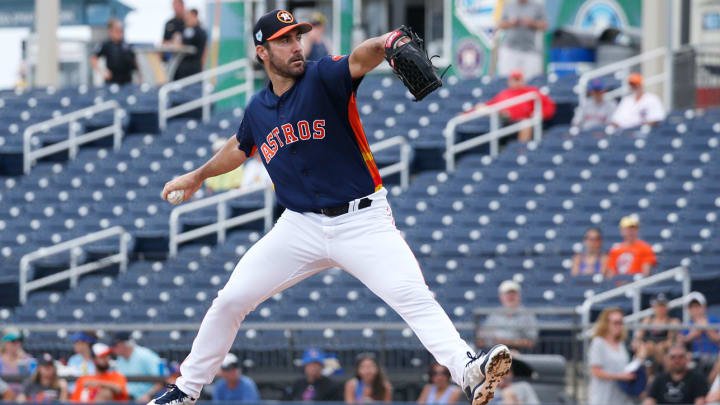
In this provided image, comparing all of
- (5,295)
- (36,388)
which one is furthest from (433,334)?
(5,295)

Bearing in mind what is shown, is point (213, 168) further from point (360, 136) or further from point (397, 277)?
point (397, 277)

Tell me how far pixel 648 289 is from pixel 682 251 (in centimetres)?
81

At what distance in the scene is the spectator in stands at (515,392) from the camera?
1009 centimetres

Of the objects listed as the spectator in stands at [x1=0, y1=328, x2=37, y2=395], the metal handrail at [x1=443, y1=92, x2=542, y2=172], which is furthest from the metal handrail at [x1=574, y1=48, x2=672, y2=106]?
the spectator in stands at [x1=0, y1=328, x2=37, y2=395]

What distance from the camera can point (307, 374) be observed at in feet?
36.0

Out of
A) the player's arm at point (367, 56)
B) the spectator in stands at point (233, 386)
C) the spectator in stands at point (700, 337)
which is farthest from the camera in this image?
the spectator in stands at point (233, 386)

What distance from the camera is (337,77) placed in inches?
216

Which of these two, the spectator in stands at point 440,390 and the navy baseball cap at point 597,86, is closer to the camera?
the spectator in stands at point 440,390

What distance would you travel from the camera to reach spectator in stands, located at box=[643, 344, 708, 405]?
33.1ft

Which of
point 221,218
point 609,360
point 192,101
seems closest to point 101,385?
point 609,360

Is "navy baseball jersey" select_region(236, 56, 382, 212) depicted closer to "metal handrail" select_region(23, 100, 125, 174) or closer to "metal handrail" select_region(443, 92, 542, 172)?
"metal handrail" select_region(443, 92, 542, 172)

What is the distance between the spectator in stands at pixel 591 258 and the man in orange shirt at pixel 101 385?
4.26m

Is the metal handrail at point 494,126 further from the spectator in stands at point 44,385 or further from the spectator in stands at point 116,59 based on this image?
the spectator in stands at point 44,385

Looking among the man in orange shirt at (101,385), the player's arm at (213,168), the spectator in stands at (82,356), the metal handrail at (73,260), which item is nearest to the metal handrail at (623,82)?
the metal handrail at (73,260)
